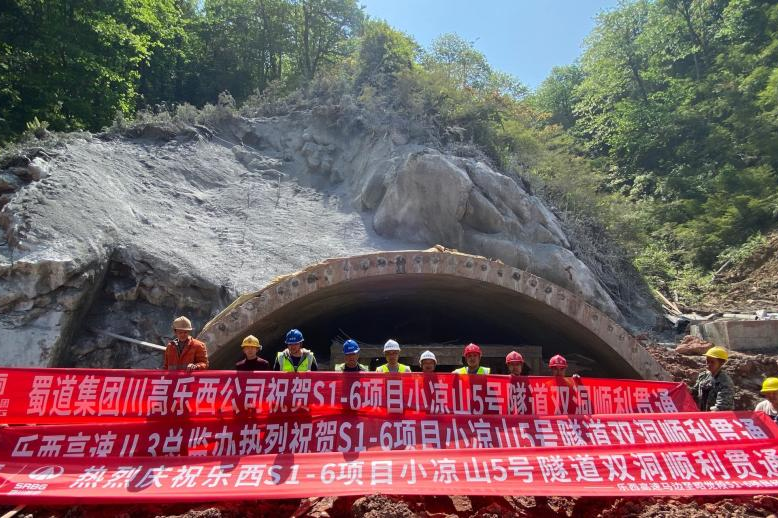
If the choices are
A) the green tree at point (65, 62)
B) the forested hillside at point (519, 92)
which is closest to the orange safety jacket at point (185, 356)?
the forested hillside at point (519, 92)

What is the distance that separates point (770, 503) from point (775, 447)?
497 millimetres

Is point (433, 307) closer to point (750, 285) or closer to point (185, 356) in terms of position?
point (185, 356)

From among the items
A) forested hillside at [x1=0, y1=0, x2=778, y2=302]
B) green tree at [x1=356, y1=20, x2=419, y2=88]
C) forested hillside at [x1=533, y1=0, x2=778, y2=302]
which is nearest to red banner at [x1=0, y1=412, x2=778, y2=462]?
forested hillside at [x1=0, y1=0, x2=778, y2=302]

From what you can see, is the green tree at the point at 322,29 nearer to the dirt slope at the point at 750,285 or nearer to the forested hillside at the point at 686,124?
the forested hillside at the point at 686,124

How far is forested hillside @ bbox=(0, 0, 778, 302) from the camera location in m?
16.0

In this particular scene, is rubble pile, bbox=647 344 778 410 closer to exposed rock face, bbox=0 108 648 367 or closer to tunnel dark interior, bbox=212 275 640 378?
tunnel dark interior, bbox=212 275 640 378

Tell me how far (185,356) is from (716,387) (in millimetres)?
5623

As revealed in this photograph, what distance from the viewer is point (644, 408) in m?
6.30

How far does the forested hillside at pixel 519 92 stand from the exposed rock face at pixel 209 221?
1402 mm

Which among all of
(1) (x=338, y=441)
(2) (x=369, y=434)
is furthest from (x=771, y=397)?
(1) (x=338, y=441)

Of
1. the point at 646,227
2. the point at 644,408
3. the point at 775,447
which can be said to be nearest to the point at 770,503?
the point at 775,447

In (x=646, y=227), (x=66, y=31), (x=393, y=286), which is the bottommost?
(x=393, y=286)

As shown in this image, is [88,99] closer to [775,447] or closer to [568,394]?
[568,394]

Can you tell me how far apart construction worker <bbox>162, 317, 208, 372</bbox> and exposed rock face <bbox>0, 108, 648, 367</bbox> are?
351cm
